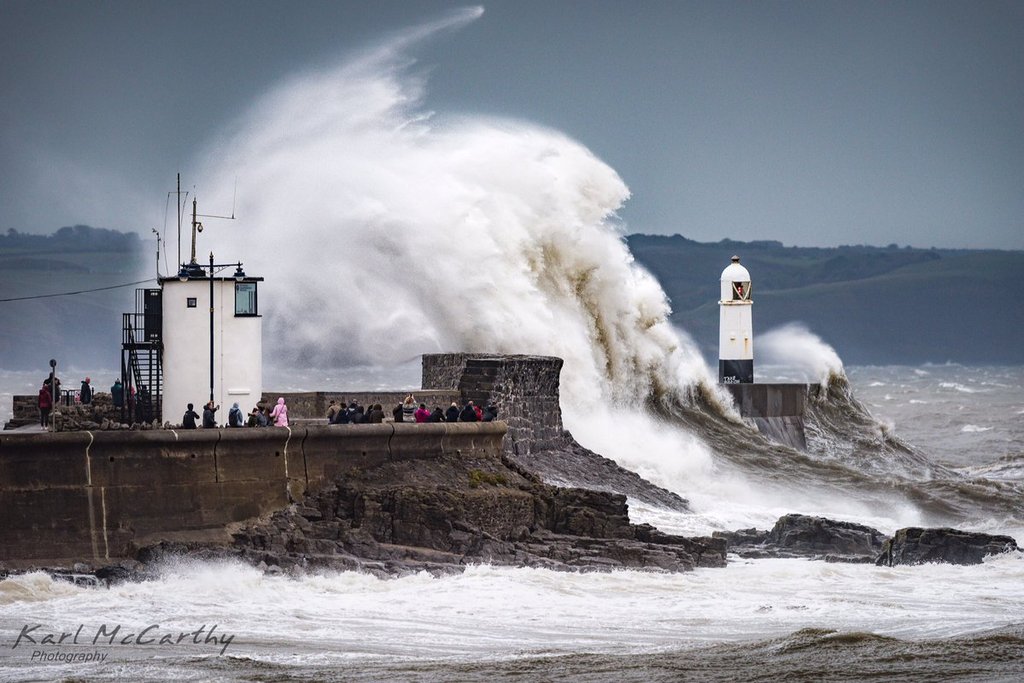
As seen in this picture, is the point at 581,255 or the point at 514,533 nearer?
the point at 514,533

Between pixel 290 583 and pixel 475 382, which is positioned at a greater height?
pixel 475 382

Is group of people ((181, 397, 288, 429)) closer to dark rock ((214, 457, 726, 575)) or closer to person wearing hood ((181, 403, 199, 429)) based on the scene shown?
person wearing hood ((181, 403, 199, 429))

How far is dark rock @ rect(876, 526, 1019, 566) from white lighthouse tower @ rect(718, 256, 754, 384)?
38.2 feet

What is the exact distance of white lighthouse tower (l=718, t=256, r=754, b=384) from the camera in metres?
29.4

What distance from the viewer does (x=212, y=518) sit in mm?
15688

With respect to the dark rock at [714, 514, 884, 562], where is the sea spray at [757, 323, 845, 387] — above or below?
above

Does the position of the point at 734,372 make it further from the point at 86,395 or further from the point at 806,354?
the point at 86,395

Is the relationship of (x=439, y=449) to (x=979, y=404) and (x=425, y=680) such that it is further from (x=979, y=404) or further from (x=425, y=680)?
(x=979, y=404)

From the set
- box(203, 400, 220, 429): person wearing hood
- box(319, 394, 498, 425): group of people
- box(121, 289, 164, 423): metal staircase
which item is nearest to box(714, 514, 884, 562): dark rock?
box(319, 394, 498, 425): group of people

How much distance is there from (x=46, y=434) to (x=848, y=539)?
28.0 ft

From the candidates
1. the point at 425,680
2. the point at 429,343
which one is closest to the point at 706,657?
the point at 425,680

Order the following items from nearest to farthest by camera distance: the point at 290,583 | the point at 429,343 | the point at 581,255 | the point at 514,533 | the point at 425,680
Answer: the point at 425,680
the point at 290,583
the point at 514,533
the point at 429,343
the point at 581,255

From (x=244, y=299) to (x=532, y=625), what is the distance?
5156mm

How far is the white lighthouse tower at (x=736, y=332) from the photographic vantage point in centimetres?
2938
